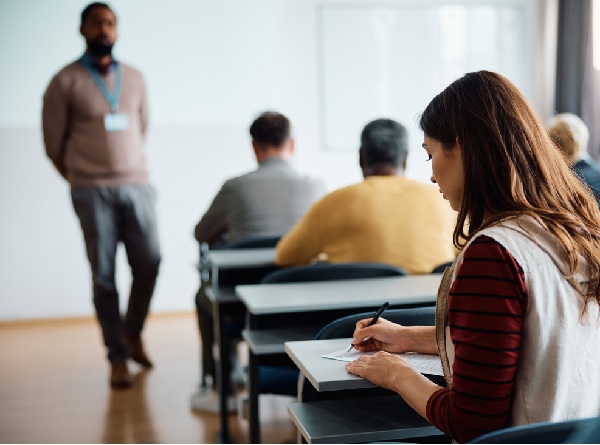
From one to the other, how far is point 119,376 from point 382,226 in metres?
1.96

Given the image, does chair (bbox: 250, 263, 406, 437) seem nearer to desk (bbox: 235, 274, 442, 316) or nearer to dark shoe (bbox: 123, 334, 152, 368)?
desk (bbox: 235, 274, 442, 316)

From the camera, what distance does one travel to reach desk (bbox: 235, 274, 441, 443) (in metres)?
2.12

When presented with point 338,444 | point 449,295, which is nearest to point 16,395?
point 338,444

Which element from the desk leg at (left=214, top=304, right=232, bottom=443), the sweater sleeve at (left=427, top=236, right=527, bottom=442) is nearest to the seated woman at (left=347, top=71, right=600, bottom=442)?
the sweater sleeve at (left=427, top=236, right=527, bottom=442)

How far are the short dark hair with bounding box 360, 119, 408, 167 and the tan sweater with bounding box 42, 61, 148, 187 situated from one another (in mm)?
1764

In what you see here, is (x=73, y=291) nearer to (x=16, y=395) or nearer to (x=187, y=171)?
(x=187, y=171)

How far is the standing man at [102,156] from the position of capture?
4.07 metres

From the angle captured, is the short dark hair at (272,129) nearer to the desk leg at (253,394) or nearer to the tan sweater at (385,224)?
the tan sweater at (385,224)

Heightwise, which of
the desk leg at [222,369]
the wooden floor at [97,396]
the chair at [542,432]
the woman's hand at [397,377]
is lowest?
the wooden floor at [97,396]

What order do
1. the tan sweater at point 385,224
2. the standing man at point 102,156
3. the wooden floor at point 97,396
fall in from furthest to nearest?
the standing man at point 102,156 < the wooden floor at point 97,396 < the tan sweater at point 385,224

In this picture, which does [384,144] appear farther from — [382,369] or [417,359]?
[382,369]

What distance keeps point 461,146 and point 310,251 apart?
61.6 inches

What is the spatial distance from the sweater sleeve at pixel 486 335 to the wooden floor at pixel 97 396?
2003 mm

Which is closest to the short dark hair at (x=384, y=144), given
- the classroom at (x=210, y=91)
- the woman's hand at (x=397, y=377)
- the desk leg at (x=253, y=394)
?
the desk leg at (x=253, y=394)
